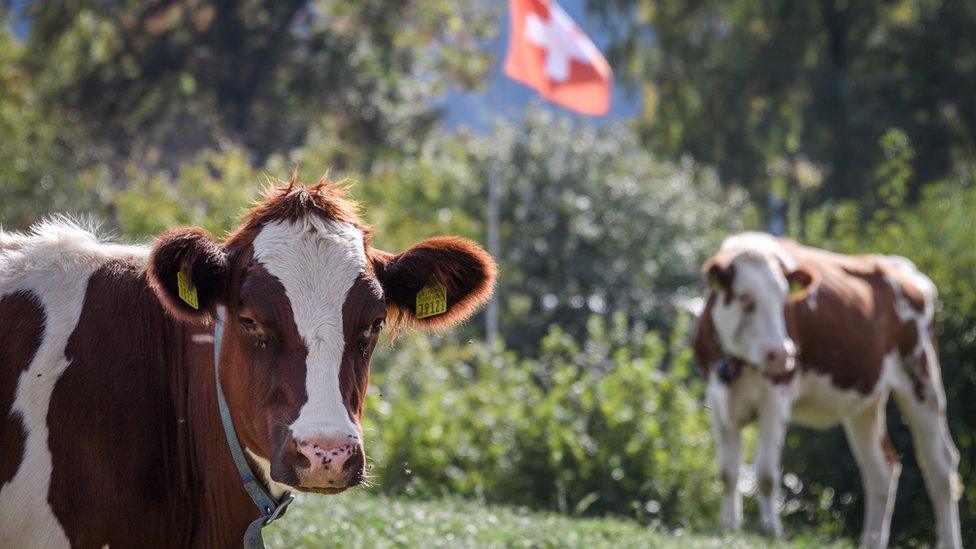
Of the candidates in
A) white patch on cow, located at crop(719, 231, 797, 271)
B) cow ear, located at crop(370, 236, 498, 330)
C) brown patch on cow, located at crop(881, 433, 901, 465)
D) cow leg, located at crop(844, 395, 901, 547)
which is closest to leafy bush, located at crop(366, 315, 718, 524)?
cow leg, located at crop(844, 395, 901, 547)

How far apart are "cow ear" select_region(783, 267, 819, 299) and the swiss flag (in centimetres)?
783

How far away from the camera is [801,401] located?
11.1m

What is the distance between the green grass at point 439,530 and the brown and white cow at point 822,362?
152cm

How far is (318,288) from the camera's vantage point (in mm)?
4293

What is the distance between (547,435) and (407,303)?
271 inches

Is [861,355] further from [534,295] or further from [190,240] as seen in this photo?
[534,295]

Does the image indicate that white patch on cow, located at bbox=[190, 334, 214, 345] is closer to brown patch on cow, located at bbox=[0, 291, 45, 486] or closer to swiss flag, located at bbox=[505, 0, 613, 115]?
brown patch on cow, located at bbox=[0, 291, 45, 486]

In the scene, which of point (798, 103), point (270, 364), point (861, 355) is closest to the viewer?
point (270, 364)

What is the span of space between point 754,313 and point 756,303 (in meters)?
0.08

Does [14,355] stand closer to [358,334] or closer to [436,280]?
[358,334]

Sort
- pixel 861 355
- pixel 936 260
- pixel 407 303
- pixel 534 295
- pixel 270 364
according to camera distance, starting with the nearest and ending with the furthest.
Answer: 1. pixel 270 364
2. pixel 407 303
3. pixel 861 355
4. pixel 936 260
5. pixel 534 295

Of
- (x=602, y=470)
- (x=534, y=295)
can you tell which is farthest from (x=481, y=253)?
(x=534, y=295)

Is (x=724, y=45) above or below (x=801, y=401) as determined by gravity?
above

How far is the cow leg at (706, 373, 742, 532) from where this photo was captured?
10391 millimetres
